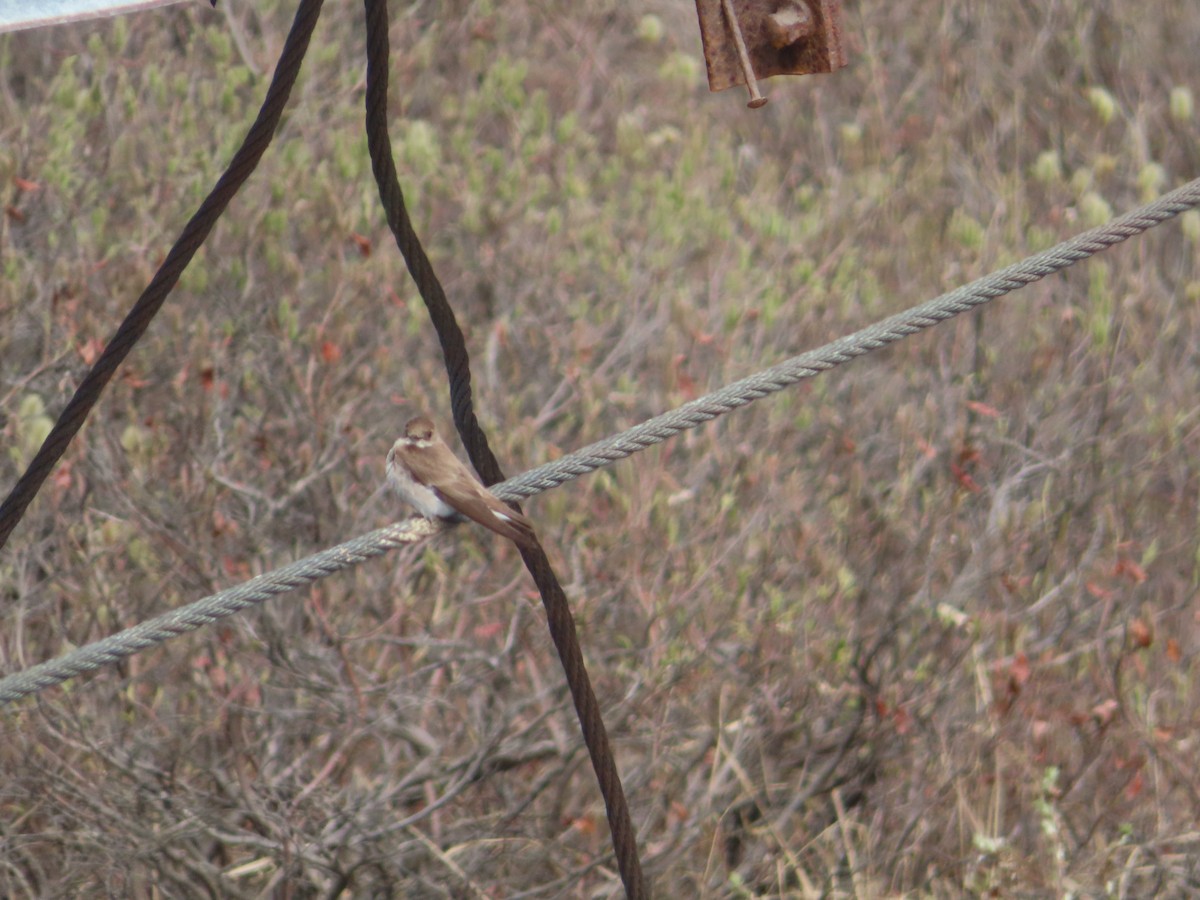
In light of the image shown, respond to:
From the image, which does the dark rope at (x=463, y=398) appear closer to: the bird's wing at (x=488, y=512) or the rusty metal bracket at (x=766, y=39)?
the bird's wing at (x=488, y=512)

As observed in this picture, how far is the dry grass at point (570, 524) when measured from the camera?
17.5 feet

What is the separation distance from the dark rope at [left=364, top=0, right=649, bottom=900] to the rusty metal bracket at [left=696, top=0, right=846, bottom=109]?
2.54 feet

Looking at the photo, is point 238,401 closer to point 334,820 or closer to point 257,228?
point 257,228

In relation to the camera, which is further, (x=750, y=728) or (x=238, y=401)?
(x=238, y=401)

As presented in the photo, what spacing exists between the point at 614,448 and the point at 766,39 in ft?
3.27

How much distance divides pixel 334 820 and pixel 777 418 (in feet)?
7.31

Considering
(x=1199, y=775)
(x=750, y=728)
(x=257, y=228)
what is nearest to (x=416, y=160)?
(x=257, y=228)

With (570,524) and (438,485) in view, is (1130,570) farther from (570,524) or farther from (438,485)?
(438,485)

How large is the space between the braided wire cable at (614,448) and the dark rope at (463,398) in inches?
7.8

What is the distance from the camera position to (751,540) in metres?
5.86

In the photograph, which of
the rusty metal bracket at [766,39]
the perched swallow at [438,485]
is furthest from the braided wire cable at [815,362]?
the rusty metal bracket at [766,39]

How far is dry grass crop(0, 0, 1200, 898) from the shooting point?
17.5ft

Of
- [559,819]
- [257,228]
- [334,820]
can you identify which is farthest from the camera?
[257,228]

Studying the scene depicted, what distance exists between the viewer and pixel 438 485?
3.86 m
